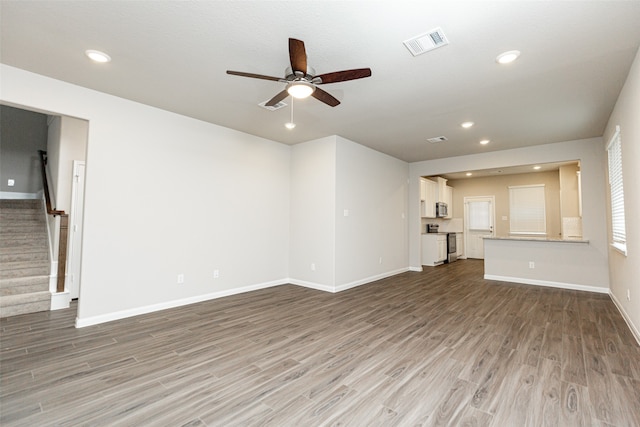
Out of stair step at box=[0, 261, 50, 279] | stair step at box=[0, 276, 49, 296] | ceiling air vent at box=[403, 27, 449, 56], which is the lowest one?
stair step at box=[0, 276, 49, 296]

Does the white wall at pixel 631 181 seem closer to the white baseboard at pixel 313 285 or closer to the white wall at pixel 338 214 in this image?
the white wall at pixel 338 214

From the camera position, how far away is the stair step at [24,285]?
3.91 meters

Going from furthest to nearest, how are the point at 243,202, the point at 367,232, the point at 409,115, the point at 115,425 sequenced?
the point at 367,232, the point at 243,202, the point at 409,115, the point at 115,425

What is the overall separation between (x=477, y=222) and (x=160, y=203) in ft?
30.6

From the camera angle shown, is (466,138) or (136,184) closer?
(136,184)

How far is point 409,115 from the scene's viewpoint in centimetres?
420

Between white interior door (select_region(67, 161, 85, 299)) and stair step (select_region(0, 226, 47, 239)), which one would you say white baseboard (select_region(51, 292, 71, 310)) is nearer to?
white interior door (select_region(67, 161, 85, 299))

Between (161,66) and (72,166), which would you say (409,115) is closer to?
(161,66)

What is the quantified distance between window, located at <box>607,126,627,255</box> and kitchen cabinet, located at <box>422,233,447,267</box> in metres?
4.00

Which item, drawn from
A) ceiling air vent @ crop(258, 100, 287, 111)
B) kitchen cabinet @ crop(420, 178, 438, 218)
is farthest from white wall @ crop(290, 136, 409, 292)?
kitchen cabinet @ crop(420, 178, 438, 218)

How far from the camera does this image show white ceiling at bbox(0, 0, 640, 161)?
2.15 metres

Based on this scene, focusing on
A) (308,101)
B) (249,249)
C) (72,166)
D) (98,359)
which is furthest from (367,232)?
(72,166)

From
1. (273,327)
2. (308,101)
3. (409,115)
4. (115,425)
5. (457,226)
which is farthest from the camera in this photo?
(457,226)

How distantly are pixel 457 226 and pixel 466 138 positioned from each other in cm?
545
